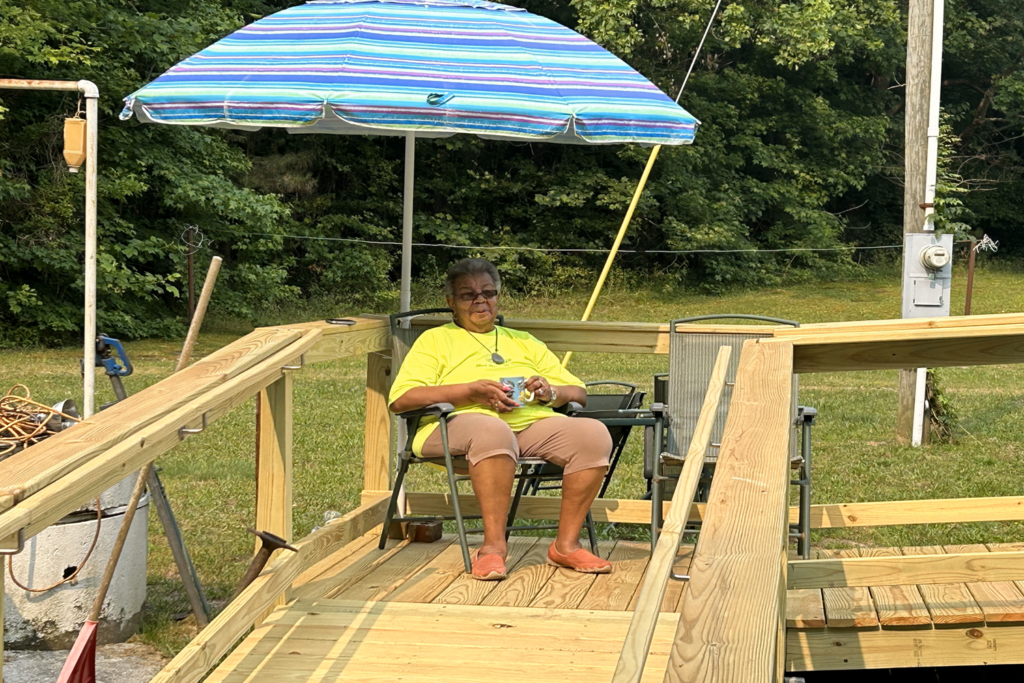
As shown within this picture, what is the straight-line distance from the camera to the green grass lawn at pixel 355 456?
17.2 feet

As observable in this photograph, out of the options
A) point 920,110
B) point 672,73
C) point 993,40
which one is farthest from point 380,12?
point 993,40

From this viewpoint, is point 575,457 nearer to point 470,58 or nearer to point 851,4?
point 470,58

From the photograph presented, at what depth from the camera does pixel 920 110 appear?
305 inches

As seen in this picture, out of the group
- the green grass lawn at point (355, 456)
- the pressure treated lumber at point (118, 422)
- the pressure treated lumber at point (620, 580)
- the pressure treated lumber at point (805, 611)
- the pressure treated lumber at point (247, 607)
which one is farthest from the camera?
the green grass lawn at point (355, 456)

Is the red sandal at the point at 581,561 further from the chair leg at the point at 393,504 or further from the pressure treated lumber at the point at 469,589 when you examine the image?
the chair leg at the point at 393,504

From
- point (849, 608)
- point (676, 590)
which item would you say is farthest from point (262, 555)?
point (849, 608)

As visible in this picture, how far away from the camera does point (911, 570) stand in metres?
3.60

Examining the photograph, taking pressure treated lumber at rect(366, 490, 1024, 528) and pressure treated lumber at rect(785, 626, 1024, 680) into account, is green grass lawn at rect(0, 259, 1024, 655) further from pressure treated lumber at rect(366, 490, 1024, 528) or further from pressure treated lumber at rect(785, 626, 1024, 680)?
pressure treated lumber at rect(785, 626, 1024, 680)

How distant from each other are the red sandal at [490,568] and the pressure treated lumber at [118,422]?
3.54 feet

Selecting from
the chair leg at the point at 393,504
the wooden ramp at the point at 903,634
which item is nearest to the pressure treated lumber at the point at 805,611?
the wooden ramp at the point at 903,634

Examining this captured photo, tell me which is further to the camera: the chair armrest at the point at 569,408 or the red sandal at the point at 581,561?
the chair armrest at the point at 569,408

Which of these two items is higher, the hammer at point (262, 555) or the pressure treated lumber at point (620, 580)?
the hammer at point (262, 555)

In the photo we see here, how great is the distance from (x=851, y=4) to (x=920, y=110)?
58.0 ft

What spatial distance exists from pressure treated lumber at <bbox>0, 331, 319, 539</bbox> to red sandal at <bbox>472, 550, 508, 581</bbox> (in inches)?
44.4
